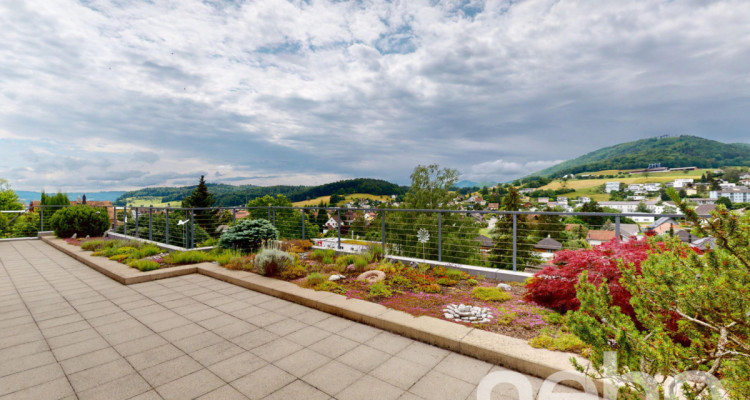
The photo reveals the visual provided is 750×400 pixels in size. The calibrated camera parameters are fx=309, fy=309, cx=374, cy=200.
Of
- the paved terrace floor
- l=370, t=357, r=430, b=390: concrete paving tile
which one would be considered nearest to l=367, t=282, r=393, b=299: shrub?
the paved terrace floor

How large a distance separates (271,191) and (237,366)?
4906 cm

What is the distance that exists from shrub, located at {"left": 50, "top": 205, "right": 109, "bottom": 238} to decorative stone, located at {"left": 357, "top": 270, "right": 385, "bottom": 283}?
36.8 ft

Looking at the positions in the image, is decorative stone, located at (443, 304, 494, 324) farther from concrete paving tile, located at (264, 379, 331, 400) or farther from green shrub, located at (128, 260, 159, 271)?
green shrub, located at (128, 260, 159, 271)

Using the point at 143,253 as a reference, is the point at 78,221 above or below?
above

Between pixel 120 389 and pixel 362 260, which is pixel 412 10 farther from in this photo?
pixel 120 389

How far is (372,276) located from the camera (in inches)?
185

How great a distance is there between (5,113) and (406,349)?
49.7ft

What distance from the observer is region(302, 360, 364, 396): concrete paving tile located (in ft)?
7.06

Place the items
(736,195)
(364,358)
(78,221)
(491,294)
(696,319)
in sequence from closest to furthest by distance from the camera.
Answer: (696,319), (364,358), (491,294), (78,221), (736,195)

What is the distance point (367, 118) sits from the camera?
67.8 ft

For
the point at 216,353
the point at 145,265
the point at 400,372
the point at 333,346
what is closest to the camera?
the point at 400,372

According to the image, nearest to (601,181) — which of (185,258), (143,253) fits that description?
(185,258)

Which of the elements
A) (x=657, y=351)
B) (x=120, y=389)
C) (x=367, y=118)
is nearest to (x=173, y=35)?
(x=120, y=389)

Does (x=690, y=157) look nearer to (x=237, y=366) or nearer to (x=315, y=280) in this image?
(x=315, y=280)
